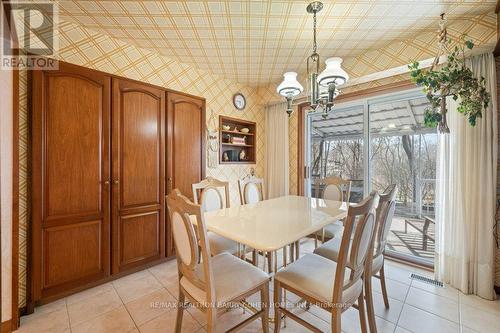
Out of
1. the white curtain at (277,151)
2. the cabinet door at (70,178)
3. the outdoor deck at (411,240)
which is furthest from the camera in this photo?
the white curtain at (277,151)

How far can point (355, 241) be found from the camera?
127 cm

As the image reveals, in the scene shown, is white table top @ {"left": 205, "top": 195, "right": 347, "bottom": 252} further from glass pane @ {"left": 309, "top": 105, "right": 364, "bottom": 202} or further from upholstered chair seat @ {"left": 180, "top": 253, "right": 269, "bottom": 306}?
glass pane @ {"left": 309, "top": 105, "right": 364, "bottom": 202}

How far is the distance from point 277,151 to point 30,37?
10.4ft

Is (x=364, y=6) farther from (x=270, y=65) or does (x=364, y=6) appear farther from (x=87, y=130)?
(x=87, y=130)

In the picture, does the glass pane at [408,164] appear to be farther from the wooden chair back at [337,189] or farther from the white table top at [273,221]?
the white table top at [273,221]

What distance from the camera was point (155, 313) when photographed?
1.90 meters

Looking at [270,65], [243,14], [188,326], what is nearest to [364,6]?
[243,14]

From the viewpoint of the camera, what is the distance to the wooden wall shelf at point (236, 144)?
11.7ft

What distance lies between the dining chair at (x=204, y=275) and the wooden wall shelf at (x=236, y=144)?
6.84 ft

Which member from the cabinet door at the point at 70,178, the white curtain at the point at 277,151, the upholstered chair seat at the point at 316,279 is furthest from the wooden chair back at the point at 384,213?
the cabinet door at the point at 70,178

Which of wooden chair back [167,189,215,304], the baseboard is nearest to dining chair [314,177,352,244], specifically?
wooden chair back [167,189,215,304]

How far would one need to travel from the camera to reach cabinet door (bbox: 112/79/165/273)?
2.38 m

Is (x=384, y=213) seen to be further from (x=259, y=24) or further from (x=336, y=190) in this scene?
(x=259, y=24)

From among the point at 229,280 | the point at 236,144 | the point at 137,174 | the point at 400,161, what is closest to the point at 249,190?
the point at 236,144
